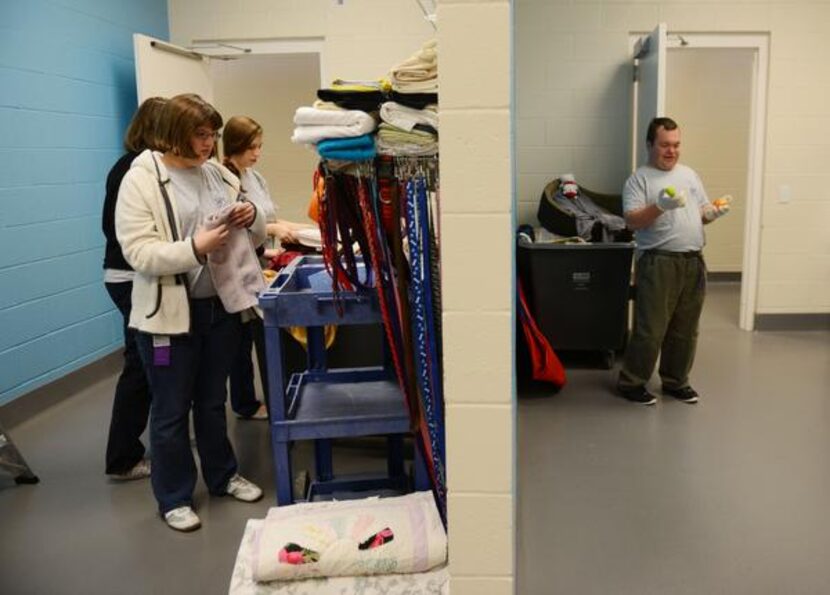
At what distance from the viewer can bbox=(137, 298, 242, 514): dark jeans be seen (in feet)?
8.91

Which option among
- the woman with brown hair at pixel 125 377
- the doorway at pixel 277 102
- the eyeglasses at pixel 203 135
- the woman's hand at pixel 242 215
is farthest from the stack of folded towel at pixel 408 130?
the doorway at pixel 277 102

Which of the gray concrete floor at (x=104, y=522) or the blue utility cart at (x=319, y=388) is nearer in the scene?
the blue utility cart at (x=319, y=388)

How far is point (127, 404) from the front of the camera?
3221mm

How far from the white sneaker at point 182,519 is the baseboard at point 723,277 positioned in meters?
5.90

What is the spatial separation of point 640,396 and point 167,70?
3.57m

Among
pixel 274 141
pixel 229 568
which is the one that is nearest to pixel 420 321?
pixel 229 568

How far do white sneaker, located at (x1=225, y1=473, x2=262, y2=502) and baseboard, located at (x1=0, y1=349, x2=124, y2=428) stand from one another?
1.51 metres

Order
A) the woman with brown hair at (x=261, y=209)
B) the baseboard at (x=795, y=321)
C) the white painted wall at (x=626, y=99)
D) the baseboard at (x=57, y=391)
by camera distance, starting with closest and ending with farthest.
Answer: the woman with brown hair at (x=261, y=209)
the baseboard at (x=57, y=391)
the white painted wall at (x=626, y=99)
the baseboard at (x=795, y=321)

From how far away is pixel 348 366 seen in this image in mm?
3781

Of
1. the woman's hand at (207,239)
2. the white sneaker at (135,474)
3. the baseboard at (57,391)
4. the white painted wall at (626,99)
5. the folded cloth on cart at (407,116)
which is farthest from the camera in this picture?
the white painted wall at (626,99)

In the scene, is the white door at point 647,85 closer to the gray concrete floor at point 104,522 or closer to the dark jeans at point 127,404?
the gray concrete floor at point 104,522

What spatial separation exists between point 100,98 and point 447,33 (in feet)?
13.1

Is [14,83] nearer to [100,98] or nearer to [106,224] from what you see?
[100,98]

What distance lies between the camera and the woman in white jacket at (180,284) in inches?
101
